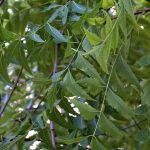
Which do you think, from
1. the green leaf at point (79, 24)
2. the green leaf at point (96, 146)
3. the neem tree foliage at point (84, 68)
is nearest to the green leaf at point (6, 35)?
the neem tree foliage at point (84, 68)

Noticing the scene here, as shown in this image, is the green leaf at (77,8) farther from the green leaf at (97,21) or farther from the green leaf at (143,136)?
the green leaf at (143,136)

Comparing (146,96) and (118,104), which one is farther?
(146,96)

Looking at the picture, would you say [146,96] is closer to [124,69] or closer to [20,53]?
[124,69]

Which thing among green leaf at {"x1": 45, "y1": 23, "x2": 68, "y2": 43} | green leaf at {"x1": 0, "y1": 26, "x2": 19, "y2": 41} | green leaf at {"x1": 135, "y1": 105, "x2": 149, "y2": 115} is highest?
green leaf at {"x1": 0, "y1": 26, "x2": 19, "y2": 41}

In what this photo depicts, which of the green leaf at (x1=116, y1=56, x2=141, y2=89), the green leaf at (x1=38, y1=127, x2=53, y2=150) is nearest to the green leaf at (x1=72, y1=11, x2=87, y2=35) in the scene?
the green leaf at (x1=116, y1=56, x2=141, y2=89)

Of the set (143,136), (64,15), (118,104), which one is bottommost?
(143,136)

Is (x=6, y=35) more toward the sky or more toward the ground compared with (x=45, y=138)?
more toward the sky

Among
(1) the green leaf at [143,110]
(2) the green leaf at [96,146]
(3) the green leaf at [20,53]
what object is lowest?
(1) the green leaf at [143,110]

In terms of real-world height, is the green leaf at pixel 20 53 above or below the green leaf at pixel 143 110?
above

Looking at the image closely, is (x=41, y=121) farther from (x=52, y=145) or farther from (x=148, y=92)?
(x=148, y=92)

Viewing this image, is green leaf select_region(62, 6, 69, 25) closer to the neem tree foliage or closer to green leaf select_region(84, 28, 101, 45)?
the neem tree foliage

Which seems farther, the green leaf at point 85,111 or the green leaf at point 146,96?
the green leaf at point 146,96

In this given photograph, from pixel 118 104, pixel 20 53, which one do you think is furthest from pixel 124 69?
pixel 20 53

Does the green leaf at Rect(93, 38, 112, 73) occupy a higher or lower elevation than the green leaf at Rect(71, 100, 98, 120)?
higher
